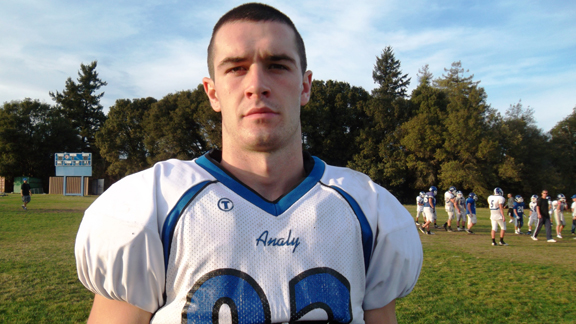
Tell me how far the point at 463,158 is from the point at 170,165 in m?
39.7

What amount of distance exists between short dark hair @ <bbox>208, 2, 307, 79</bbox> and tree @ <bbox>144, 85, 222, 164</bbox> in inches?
1464

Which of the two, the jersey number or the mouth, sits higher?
the mouth

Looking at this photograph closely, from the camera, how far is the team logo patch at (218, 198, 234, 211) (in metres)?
1.60

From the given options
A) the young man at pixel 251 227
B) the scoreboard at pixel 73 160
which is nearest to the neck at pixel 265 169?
the young man at pixel 251 227

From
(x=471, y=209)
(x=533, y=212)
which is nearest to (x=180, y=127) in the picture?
(x=471, y=209)

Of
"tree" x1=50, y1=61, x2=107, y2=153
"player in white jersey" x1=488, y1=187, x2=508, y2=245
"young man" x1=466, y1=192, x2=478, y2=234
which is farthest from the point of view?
"tree" x1=50, y1=61, x2=107, y2=153

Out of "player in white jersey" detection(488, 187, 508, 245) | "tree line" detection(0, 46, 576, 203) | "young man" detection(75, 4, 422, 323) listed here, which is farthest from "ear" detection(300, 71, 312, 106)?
"tree line" detection(0, 46, 576, 203)

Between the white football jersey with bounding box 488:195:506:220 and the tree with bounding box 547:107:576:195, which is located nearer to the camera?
the white football jersey with bounding box 488:195:506:220

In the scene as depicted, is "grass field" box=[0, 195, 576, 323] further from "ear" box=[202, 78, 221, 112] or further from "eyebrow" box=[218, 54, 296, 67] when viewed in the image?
"eyebrow" box=[218, 54, 296, 67]

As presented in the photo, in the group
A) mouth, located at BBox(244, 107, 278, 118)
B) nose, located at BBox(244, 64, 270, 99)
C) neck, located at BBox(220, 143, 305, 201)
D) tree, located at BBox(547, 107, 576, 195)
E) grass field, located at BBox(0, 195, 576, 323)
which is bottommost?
grass field, located at BBox(0, 195, 576, 323)

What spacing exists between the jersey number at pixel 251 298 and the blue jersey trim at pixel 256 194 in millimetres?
285

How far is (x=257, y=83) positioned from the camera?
1.70 meters

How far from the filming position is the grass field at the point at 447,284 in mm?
5843

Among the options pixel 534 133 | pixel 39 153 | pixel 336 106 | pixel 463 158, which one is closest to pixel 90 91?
pixel 39 153
